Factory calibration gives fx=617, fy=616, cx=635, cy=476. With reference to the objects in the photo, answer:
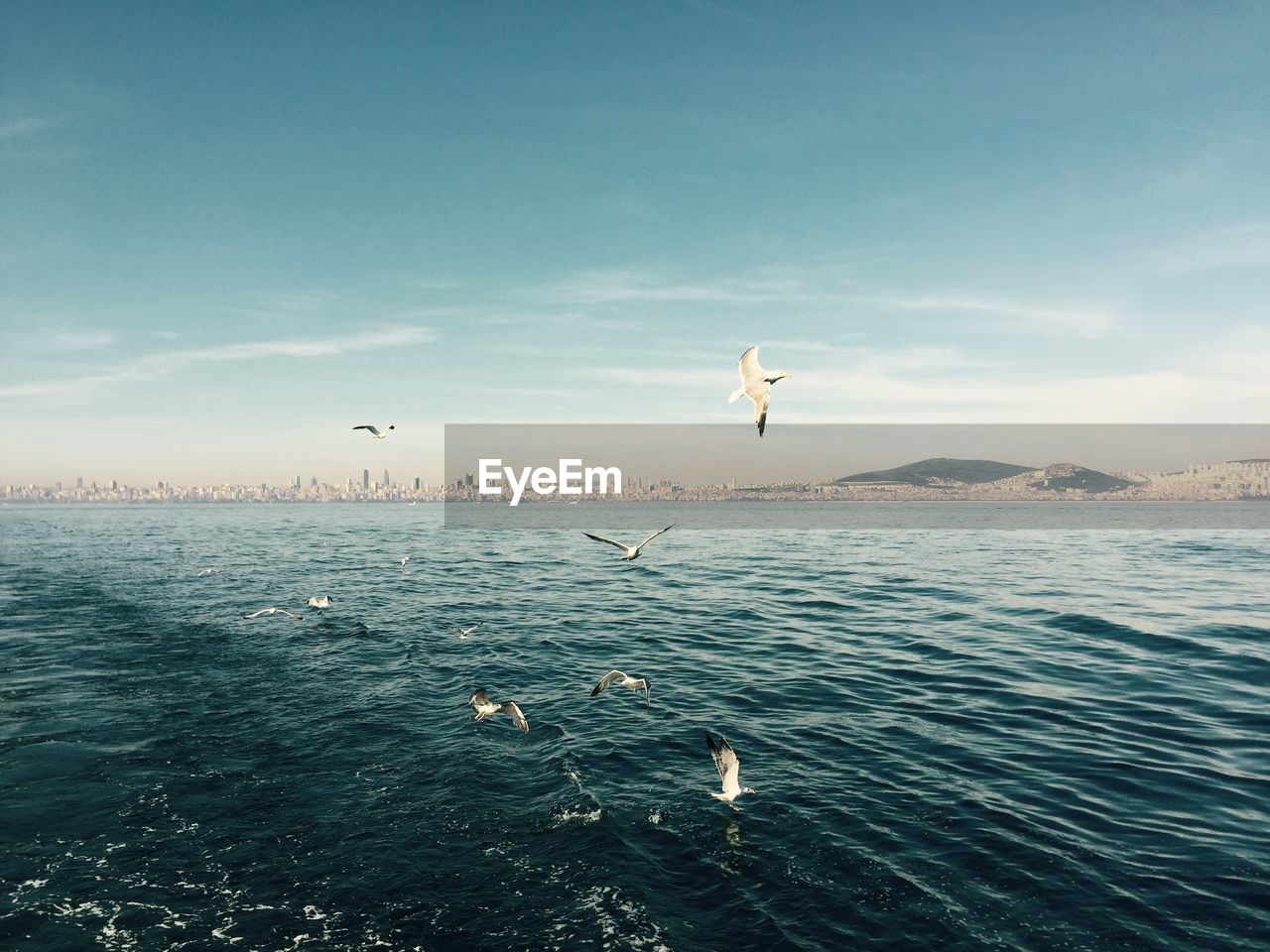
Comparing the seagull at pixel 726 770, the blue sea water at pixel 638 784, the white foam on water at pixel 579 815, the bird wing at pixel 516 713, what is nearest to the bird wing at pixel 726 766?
the seagull at pixel 726 770

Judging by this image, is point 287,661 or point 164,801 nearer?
point 164,801

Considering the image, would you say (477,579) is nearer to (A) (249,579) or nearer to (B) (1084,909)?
(A) (249,579)

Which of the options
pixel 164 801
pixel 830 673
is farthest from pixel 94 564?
pixel 830 673

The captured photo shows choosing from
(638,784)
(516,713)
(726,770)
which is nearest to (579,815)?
(638,784)

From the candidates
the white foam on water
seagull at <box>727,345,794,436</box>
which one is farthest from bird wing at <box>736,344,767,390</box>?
the white foam on water

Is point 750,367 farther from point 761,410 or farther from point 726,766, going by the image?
point 726,766

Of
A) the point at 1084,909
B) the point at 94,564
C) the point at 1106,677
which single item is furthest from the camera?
the point at 94,564

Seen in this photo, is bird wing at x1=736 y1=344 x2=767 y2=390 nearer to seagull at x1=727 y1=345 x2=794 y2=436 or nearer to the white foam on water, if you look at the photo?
seagull at x1=727 y1=345 x2=794 y2=436
